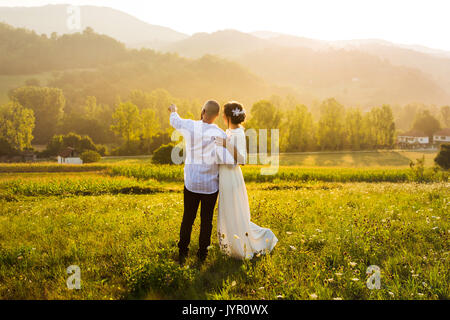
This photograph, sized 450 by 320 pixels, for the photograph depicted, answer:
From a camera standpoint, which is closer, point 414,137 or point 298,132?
point 298,132

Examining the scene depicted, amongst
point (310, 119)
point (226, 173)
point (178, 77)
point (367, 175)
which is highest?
point (178, 77)

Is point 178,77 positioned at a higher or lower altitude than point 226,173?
higher

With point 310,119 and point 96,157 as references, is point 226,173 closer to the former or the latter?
point 96,157

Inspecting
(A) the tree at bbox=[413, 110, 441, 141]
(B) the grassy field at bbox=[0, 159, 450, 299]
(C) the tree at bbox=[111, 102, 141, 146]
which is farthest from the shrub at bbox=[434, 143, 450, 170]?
(A) the tree at bbox=[413, 110, 441, 141]

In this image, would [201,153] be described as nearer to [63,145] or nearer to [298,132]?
[63,145]

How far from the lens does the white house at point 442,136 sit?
54888 mm

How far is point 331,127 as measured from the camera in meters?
46.0

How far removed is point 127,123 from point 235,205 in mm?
32168

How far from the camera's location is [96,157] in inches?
904

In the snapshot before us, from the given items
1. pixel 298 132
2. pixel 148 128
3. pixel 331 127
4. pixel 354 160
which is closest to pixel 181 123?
pixel 148 128

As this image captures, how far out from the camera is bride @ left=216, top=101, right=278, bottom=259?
14.7 feet

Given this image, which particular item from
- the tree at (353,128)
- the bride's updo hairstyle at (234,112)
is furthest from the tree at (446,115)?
the bride's updo hairstyle at (234,112)

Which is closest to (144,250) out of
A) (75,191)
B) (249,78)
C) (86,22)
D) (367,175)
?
(75,191)
